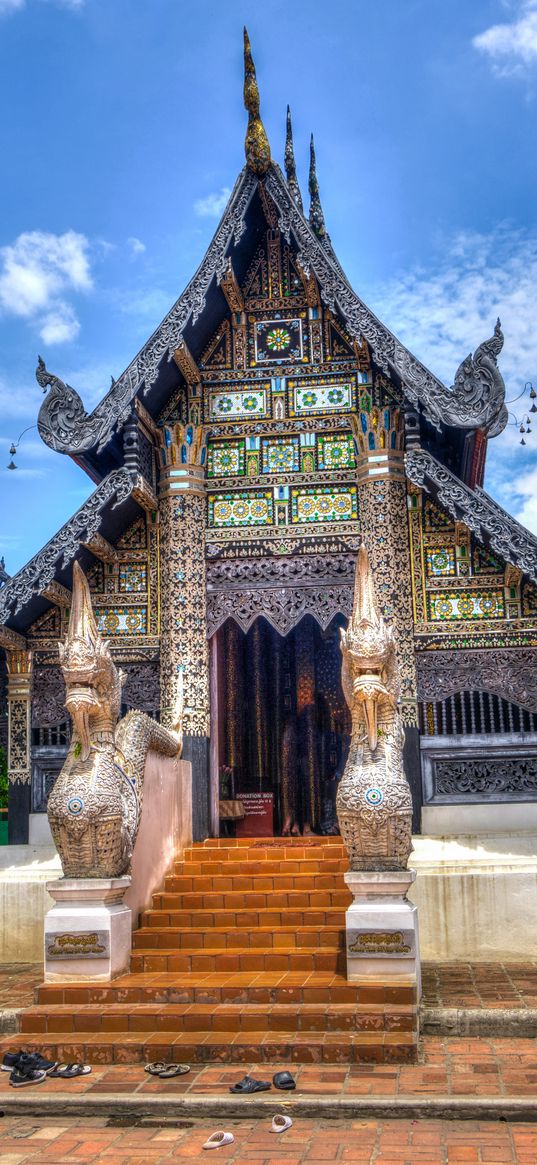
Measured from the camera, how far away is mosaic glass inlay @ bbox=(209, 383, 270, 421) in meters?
9.39

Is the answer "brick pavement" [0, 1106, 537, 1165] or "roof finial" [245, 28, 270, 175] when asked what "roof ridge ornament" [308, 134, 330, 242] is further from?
"brick pavement" [0, 1106, 537, 1165]

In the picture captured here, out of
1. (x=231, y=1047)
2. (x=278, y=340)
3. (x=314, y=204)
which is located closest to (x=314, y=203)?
(x=314, y=204)

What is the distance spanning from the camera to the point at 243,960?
648 centimetres

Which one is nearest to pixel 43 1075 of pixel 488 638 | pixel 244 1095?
pixel 244 1095

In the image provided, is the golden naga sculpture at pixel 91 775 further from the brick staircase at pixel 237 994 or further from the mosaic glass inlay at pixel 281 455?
the mosaic glass inlay at pixel 281 455

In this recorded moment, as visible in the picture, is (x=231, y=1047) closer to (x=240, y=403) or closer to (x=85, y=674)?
(x=85, y=674)

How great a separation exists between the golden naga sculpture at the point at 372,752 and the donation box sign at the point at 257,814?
16.2ft

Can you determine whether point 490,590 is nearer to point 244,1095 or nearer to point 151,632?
point 151,632

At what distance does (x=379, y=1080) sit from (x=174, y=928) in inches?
89.6

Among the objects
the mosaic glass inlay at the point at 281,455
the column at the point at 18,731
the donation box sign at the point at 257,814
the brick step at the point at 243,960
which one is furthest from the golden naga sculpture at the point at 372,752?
the donation box sign at the point at 257,814

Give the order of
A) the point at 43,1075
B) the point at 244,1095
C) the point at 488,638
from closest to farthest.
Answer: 1. the point at 244,1095
2. the point at 43,1075
3. the point at 488,638

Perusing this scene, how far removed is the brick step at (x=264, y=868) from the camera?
7.74 meters

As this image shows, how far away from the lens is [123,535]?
9.33 metres

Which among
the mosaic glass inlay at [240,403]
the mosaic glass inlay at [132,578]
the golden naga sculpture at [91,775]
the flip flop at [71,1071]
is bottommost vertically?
the flip flop at [71,1071]
